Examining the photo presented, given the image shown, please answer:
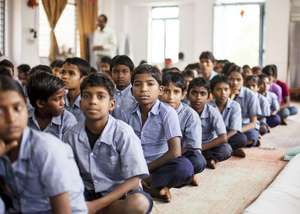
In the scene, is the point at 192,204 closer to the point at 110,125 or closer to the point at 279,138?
the point at 110,125

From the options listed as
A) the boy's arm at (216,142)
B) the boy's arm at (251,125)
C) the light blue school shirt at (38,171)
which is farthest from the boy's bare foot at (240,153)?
the light blue school shirt at (38,171)

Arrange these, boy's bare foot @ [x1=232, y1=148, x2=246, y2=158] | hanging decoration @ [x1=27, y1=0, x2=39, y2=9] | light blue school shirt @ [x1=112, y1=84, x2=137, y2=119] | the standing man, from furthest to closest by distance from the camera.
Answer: the standing man
hanging decoration @ [x1=27, y1=0, x2=39, y2=9]
boy's bare foot @ [x1=232, y1=148, x2=246, y2=158]
light blue school shirt @ [x1=112, y1=84, x2=137, y2=119]

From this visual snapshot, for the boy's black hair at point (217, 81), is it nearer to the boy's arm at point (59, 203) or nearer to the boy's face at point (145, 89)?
the boy's face at point (145, 89)

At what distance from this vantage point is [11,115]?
122 centimetres

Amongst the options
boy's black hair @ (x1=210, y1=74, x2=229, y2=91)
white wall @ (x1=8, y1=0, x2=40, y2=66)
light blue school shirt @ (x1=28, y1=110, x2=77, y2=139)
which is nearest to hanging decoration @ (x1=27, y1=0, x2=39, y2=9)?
white wall @ (x1=8, y1=0, x2=40, y2=66)

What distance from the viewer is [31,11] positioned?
6680mm

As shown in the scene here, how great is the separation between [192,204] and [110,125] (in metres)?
0.90

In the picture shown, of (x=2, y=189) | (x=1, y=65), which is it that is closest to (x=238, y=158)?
(x=1, y=65)

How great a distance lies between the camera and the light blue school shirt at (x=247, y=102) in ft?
13.7

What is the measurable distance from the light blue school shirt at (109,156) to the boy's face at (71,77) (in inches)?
38.9

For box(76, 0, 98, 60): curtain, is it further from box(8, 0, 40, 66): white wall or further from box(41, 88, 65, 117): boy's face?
box(41, 88, 65, 117): boy's face

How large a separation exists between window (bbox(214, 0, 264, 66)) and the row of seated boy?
5064 mm

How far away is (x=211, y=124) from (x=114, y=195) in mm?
1627

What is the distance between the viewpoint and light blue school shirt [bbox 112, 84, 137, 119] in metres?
2.61
